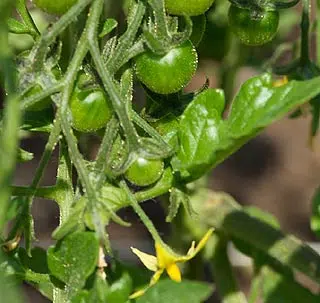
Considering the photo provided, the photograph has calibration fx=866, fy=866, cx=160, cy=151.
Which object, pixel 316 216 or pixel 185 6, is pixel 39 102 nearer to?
pixel 185 6

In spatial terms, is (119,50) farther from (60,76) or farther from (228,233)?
(228,233)

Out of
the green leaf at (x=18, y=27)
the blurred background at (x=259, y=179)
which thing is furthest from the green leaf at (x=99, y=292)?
the blurred background at (x=259, y=179)

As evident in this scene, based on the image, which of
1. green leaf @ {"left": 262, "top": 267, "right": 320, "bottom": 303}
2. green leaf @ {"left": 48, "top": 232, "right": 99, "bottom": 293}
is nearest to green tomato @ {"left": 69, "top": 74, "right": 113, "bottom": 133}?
green leaf @ {"left": 48, "top": 232, "right": 99, "bottom": 293}

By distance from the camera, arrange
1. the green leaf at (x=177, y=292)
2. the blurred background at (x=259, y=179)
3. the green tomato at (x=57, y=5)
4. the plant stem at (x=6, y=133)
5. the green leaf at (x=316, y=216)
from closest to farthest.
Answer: the plant stem at (x=6, y=133) < the green leaf at (x=177, y=292) < the green tomato at (x=57, y=5) < the green leaf at (x=316, y=216) < the blurred background at (x=259, y=179)

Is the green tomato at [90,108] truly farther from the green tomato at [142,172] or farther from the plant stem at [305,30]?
the plant stem at [305,30]

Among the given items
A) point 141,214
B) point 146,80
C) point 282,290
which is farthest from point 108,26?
point 282,290

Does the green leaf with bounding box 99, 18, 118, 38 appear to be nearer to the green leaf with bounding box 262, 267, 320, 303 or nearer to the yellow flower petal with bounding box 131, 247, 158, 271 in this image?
the yellow flower petal with bounding box 131, 247, 158, 271
